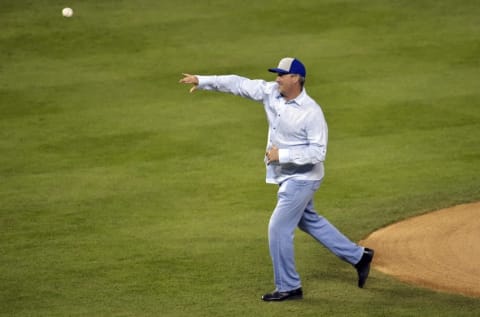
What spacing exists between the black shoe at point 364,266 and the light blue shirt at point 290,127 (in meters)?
0.83

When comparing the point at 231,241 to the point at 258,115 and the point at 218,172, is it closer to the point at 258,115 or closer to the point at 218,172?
the point at 218,172

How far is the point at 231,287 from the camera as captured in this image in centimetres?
1030

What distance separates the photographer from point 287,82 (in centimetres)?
977

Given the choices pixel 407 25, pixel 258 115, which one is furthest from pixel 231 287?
pixel 407 25

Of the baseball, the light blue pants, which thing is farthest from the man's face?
the baseball

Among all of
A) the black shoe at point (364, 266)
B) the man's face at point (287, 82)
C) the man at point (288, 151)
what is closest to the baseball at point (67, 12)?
the man at point (288, 151)

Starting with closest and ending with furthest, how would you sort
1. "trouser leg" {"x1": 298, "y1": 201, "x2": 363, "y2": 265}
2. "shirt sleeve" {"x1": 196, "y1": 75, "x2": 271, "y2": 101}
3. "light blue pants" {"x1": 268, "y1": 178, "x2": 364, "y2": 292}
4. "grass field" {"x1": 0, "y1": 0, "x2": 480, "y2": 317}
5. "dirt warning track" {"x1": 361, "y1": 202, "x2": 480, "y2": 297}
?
"light blue pants" {"x1": 268, "y1": 178, "x2": 364, "y2": 292} < "shirt sleeve" {"x1": 196, "y1": 75, "x2": 271, "y2": 101} < "trouser leg" {"x1": 298, "y1": 201, "x2": 363, "y2": 265} < "grass field" {"x1": 0, "y1": 0, "x2": 480, "y2": 317} < "dirt warning track" {"x1": 361, "y1": 202, "x2": 480, "y2": 297}

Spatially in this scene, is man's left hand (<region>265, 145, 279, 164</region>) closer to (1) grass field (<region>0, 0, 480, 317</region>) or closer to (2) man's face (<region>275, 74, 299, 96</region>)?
(2) man's face (<region>275, 74, 299, 96</region>)

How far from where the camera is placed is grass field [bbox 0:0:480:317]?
10.4 m

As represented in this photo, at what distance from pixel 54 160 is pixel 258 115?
3.03 metres

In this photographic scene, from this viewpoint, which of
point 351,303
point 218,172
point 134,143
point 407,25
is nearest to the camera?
point 351,303

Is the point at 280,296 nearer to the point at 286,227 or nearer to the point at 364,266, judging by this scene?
the point at 286,227

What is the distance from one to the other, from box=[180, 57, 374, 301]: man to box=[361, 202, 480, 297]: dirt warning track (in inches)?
45.2

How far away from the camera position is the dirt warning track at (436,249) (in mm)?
10477
